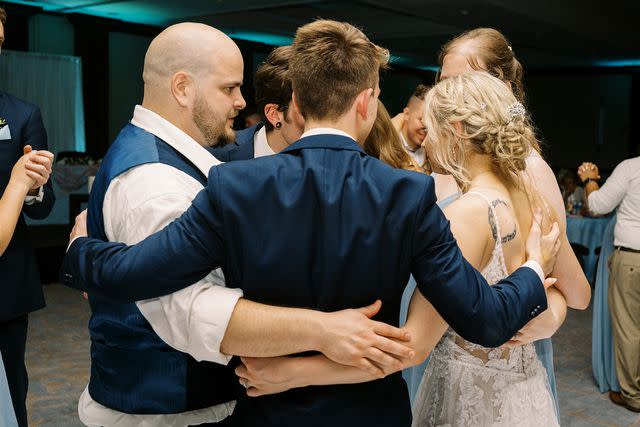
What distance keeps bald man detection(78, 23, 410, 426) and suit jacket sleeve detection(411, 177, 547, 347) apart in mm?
115

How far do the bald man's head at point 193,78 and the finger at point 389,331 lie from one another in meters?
0.64

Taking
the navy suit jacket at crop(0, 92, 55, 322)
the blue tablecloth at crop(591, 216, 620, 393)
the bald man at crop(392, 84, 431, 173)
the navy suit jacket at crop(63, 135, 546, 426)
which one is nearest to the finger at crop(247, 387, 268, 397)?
the navy suit jacket at crop(63, 135, 546, 426)

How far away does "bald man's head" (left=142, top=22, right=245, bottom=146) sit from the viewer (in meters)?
1.57

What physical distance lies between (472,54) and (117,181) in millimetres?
1434

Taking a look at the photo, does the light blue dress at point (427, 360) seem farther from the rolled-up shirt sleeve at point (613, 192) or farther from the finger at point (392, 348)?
the rolled-up shirt sleeve at point (613, 192)

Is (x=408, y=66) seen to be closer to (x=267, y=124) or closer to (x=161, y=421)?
(x=267, y=124)

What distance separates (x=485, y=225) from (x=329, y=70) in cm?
53

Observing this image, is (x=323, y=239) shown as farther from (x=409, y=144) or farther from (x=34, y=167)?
(x=409, y=144)

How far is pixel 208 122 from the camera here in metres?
1.62

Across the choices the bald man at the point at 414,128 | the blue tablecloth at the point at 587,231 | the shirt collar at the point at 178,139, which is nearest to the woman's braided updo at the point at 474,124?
the shirt collar at the point at 178,139

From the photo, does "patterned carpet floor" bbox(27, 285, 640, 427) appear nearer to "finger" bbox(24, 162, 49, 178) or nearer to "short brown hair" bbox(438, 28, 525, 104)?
"finger" bbox(24, 162, 49, 178)

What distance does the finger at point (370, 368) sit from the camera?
127 centimetres

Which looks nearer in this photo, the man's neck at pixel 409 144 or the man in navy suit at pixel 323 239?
the man in navy suit at pixel 323 239

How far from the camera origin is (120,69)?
14062 millimetres
